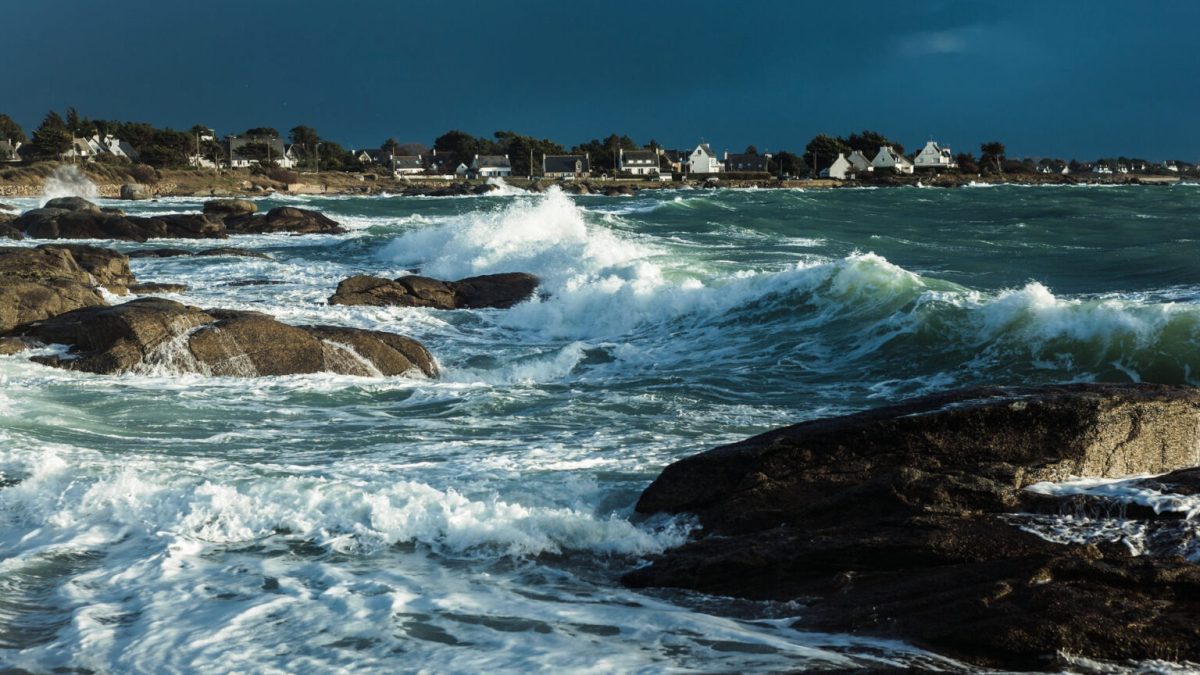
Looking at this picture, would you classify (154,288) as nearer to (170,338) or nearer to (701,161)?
(170,338)

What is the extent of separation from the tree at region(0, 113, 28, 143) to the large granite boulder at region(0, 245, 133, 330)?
102919 mm

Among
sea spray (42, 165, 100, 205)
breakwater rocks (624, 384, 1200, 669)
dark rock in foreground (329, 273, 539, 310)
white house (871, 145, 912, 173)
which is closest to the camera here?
breakwater rocks (624, 384, 1200, 669)

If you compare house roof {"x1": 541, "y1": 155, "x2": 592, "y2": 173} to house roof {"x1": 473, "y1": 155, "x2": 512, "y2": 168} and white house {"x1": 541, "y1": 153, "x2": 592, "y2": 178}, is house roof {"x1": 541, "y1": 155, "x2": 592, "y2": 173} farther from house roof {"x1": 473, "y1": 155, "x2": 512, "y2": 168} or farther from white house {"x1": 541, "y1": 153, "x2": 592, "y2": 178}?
house roof {"x1": 473, "y1": 155, "x2": 512, "y2": 168}

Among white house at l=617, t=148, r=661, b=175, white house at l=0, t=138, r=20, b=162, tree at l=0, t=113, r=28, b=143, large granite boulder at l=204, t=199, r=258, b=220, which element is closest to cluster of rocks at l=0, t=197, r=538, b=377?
large granite boulder at l=204, t=199, r=258, b=220

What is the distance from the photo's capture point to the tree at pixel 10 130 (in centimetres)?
11156

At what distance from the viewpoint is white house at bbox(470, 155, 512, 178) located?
434ft

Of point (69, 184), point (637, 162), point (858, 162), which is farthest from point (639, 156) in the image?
point (69, 184)

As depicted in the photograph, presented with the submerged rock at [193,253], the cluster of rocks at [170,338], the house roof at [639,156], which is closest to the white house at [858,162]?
the house roof at [639,156]

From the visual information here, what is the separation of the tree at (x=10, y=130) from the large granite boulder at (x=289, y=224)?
3316 inches

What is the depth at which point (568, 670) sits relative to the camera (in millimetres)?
5121

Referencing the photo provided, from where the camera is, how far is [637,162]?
132500mm

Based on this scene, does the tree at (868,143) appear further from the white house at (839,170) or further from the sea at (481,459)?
the sea at (481,459)

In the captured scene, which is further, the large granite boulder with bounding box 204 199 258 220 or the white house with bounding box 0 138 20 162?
the white house with bounding box 0 138 20 162

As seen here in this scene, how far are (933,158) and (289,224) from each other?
11381 centimetres
